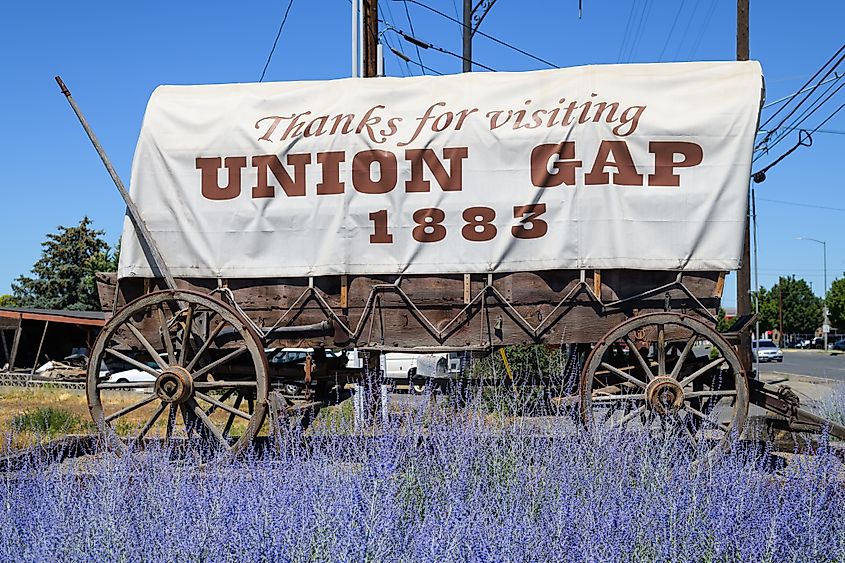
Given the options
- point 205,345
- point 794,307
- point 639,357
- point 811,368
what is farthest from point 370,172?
point 794,307

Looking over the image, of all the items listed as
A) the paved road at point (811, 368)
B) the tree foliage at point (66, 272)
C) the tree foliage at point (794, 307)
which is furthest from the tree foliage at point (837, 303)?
the tree foliage at point (66, 272)

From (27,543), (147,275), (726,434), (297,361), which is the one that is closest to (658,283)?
(726,434)

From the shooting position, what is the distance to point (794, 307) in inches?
3420

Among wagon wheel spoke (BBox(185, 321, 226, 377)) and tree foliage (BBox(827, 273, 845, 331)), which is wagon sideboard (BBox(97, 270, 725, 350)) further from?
tree foliage (BBox(827, 273, 845, 331))

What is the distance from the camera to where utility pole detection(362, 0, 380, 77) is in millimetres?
13391

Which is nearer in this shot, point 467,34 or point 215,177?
point 215,177

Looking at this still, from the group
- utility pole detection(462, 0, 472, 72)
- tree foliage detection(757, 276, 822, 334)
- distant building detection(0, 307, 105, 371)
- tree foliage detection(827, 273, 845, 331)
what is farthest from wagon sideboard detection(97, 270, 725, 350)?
tree foliage detection(757, 276, 822, 334)

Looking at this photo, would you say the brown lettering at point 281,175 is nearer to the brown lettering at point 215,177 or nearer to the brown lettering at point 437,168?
the brown lettering at point 215,177

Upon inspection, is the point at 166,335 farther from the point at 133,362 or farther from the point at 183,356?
the point at 133,362

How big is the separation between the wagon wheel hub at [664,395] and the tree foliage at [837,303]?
7623 cm

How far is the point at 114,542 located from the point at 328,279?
10.8 feet

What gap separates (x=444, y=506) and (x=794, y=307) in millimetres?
91997

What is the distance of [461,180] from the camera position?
650cm

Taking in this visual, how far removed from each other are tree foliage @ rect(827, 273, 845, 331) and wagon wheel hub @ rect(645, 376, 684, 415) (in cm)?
7623
